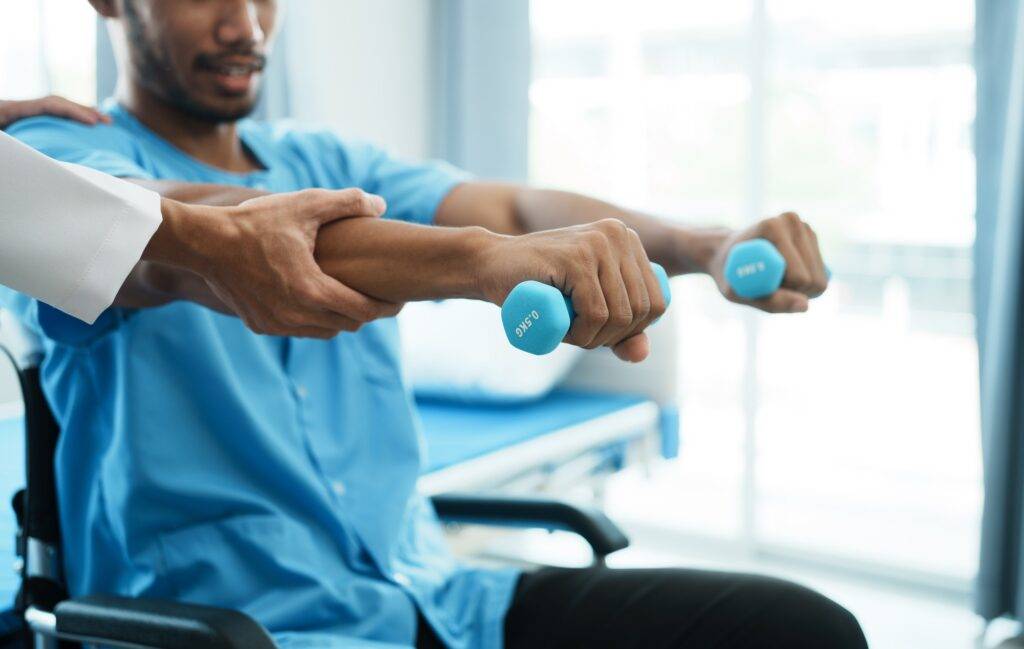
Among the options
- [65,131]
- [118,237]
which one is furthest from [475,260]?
[65,131]

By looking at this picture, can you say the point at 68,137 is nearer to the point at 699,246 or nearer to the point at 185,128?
the point at 185,128

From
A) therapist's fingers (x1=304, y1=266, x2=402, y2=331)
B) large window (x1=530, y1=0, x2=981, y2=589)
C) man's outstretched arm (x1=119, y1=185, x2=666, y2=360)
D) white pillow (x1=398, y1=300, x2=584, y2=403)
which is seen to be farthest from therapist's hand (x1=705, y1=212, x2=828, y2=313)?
large window (x1=530, y1=0, x2=981, y2=589)

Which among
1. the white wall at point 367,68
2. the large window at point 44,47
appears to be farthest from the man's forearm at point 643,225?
the white wall at point 367,68

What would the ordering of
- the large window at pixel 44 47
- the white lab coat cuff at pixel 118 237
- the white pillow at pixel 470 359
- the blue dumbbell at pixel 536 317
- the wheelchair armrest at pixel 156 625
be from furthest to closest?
the white pillow at pixel 470 359 < the large window at pixel 44 47 < the wheelchair armrest at pixel 156 625 < the white lab coat cuff at pixel 118 237 < the blue dumbbell at pixel 536 317

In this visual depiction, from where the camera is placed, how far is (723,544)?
324 cm

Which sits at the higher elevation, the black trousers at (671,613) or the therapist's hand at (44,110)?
the therapist's hand at (44,110)

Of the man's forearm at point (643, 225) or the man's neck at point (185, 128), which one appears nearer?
the man's forearm at point (643, 225)

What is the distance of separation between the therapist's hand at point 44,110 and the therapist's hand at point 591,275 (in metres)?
0.65

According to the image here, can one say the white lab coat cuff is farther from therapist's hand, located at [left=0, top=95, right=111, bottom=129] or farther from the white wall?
the white wall

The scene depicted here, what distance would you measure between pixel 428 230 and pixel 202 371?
1.48ft

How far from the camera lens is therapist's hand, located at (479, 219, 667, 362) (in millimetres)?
758

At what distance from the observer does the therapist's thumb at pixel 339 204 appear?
88 cm

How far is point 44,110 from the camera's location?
1.18m

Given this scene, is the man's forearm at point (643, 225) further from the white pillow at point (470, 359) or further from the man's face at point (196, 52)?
the white pillow at point (470, 359)
